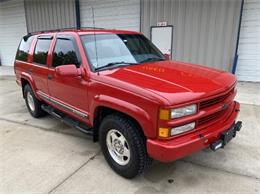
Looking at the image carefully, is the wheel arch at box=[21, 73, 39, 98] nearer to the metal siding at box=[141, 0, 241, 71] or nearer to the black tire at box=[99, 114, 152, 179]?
the black tire at box=[99, 114, 152, 179]

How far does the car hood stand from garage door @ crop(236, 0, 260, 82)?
214 inches

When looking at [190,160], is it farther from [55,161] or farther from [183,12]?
[183,12]

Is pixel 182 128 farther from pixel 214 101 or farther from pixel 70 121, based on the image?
pixel 70 121

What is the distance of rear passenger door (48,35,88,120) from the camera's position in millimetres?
3432

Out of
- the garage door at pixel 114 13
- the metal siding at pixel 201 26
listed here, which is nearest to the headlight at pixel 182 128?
the metal siding at pixel 201 26

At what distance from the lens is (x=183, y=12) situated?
8445mm

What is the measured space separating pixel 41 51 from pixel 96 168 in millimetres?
2679

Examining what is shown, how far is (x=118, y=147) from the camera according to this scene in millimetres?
3043

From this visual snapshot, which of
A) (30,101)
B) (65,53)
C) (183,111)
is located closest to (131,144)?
(183,111)

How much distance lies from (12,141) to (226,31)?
717 centimetres

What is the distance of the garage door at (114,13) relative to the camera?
988 centimetres

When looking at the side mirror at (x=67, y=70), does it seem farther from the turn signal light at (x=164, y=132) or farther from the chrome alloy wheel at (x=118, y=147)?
the turn signal light at (x=164, y=132)

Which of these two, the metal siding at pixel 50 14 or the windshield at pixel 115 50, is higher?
the metal siding at pixel 50 14

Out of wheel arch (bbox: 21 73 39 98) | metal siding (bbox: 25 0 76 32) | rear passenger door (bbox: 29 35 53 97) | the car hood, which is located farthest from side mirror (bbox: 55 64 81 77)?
metal siding (bbox: 25 0 76 32)
